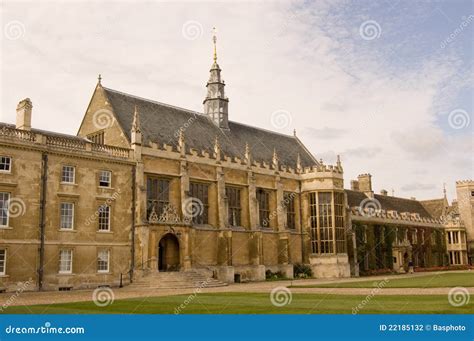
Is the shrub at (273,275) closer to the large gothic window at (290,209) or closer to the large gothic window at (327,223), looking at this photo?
the large gothic window at (290,209)

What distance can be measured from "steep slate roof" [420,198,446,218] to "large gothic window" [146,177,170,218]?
52.0 metres

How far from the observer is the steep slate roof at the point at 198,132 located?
39.2 m

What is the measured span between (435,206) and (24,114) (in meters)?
63.1

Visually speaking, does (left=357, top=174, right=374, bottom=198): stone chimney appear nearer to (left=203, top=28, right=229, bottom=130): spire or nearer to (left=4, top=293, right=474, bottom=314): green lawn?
(left=203, top=28, right=229, bottom=130): spire

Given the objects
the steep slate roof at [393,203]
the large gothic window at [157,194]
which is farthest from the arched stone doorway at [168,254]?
the steep slate roof at [393,203]

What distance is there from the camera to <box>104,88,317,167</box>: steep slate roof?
39.2 metres

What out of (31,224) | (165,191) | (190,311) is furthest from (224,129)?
(190,311)

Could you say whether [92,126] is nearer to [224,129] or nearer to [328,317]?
[224,129]

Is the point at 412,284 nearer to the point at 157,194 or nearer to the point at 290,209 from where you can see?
the point at 157,194

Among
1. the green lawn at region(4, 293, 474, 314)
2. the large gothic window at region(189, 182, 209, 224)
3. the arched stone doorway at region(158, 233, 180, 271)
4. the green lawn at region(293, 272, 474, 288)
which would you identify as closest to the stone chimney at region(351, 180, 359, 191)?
the large gothic window at region(189, 182, 209, 224)

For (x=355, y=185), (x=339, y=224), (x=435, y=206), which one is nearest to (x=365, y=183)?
(x=355, y=185)

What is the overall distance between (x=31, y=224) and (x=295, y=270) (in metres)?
24.4

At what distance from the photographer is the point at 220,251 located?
39.6 metres

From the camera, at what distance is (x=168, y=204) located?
3725cm
